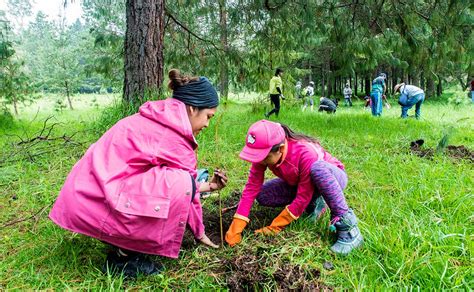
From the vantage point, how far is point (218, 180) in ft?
6.59

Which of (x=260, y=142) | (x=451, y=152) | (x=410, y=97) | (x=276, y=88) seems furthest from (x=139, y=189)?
(x=410, y=97)

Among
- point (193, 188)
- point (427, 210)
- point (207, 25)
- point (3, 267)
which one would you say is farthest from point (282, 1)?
point (3, 267)

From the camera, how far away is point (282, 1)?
5293mm

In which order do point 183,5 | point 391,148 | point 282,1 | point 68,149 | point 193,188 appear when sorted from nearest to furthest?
point 193,188 → point 68,149 → point 391,148 → point 282,1 → point 183,5

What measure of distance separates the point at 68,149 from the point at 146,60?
132 centimetres

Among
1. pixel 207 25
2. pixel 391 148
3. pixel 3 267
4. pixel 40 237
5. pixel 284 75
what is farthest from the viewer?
pixel 284 75

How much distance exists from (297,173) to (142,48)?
9.27 ft

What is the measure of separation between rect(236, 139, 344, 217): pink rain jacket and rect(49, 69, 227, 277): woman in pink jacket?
0.43 metres

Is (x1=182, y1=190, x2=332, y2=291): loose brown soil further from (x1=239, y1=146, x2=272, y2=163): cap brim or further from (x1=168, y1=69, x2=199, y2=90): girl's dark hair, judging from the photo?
(x1=168, y1=69, x2=199, y2=90): girl's dark hair

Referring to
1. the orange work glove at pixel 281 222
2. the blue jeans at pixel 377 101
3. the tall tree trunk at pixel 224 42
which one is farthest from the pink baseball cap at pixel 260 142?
the blue jeans at pixel 377 101

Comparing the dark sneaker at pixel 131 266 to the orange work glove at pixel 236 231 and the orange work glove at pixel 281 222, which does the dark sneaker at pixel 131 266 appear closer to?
the orange work glove at pixel 236 231

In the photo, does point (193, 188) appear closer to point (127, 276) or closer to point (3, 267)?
point (127, 276)

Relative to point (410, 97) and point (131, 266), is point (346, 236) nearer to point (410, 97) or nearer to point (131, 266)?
point (131, 266)

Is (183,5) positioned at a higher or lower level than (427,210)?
higher
